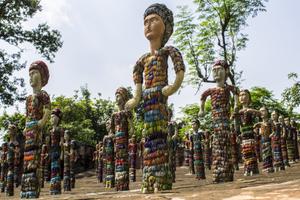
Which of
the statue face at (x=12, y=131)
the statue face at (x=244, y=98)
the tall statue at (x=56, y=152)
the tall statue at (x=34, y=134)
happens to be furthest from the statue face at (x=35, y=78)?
the statue face at (x=12, y=131)

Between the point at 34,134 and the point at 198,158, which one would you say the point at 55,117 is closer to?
the point at 34,134

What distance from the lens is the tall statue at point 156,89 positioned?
5.16 m

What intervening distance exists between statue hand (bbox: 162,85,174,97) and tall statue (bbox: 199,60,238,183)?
2.41 metres

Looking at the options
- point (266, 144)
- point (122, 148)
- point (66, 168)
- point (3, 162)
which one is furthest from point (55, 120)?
point (266, 144)

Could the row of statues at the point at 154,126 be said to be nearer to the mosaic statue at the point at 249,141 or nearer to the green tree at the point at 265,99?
the mosaic statue at the point at 249,141

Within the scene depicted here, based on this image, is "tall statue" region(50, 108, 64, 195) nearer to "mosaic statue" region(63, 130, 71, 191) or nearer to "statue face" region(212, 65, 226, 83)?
"mosaic statue" region(63, 130, 71, 191)

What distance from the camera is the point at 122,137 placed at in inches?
319

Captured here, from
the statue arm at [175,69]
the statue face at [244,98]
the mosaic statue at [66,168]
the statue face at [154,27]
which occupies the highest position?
the statue face at [154,27]

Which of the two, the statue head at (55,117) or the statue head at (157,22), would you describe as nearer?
the statue head at (157,22)

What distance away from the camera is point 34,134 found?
6996 mm

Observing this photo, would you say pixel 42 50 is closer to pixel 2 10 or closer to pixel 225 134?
pixel 2 10

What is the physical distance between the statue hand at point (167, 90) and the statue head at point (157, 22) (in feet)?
2.76

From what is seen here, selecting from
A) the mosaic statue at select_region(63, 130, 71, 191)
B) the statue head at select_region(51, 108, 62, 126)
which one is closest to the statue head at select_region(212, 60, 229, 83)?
the statue head at select_region(51, 108, 62, 126)

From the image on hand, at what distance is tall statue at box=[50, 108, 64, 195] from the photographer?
30.2 ft
